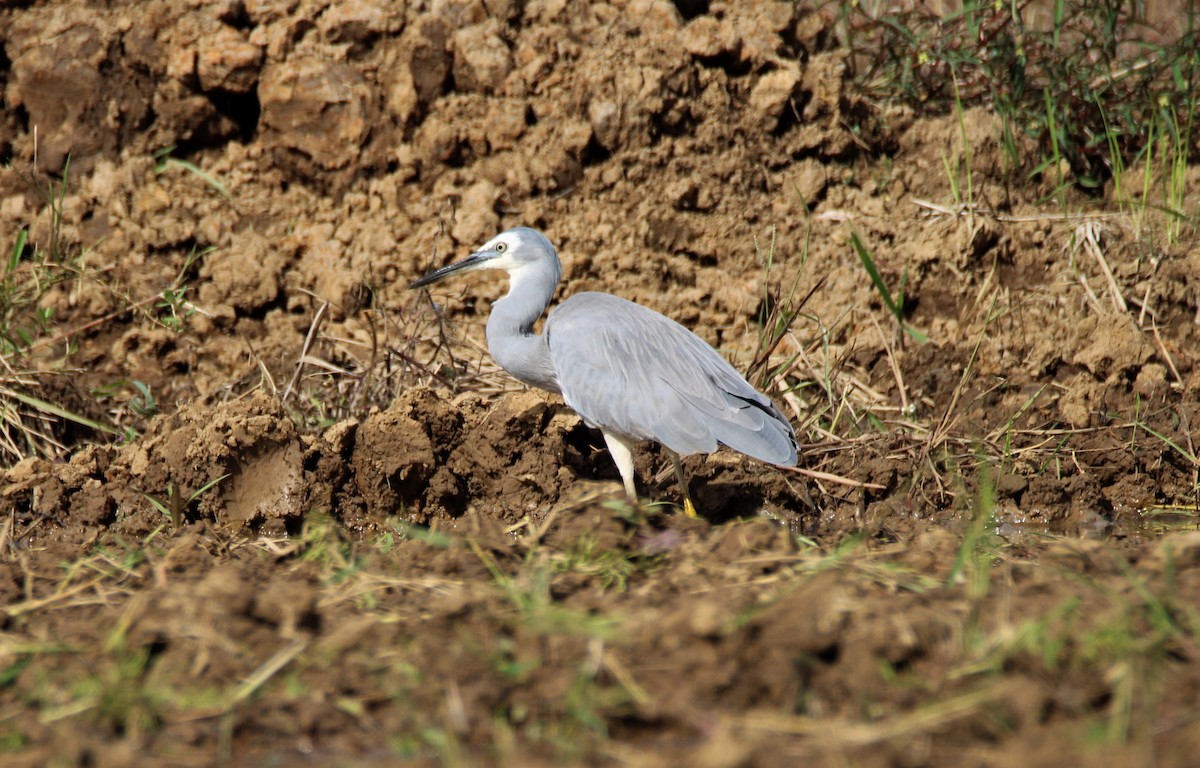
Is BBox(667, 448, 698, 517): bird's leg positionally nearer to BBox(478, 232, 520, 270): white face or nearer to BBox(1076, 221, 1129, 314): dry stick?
BBox(478, 232, 520, 270): white face

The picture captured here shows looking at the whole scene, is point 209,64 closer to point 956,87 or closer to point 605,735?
point 956,87

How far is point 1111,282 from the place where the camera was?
6961 millimetres

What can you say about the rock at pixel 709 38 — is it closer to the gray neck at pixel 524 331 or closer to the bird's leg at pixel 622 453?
the gray neck at pixel 524 331

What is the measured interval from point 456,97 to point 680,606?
545 cm

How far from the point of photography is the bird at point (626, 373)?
5.21m

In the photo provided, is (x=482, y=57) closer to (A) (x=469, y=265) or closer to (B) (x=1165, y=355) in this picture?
(A) (x=469, y=265)

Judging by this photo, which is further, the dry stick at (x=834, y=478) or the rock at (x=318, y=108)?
the rock at (x=318, y=108)

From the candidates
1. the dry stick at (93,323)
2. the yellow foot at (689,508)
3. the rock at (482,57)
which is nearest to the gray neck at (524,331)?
the yellow foot at (689,508)

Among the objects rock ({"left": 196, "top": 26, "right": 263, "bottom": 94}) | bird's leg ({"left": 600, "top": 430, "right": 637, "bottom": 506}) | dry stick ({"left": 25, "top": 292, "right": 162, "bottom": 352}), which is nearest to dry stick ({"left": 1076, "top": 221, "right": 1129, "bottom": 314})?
bird's leg ({"left": 600, "top": 430, "right": 637, "bottom": 506})

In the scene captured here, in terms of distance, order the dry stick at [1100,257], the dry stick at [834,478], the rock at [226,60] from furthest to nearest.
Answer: the rock at [226,60]
the dry stick at [1100,257]
the dry stick at [834,478]

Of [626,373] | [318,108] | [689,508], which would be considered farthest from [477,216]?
[689,508]

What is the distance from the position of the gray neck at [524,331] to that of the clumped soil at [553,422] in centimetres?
20

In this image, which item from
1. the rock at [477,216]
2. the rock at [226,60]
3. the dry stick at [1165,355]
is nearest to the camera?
the dry stick at [1165,355]

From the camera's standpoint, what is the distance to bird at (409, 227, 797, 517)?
521cm
